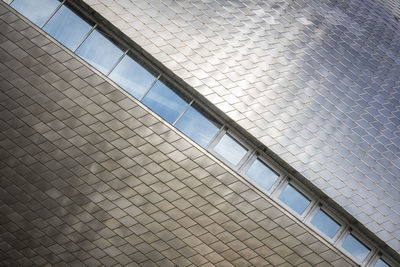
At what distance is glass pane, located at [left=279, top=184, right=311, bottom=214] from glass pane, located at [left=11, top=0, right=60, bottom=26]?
786 cm

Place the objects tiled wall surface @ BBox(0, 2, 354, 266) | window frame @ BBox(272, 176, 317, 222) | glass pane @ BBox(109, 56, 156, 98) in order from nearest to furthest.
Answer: tiled wall surface @ BBox(0, 2, 354, 266)
window frame @ BBox(272, 176, 317, 222)
glass pane @ BBox(109, 56, 156, 98)

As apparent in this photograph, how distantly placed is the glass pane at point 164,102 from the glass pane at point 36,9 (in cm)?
344

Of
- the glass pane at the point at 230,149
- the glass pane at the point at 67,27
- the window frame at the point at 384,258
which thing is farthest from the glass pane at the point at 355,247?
the glass pane at the point at 67,27

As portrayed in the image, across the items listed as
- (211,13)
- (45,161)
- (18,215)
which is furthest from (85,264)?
(211,13)

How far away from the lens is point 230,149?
8.65 m

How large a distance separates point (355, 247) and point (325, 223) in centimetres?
102

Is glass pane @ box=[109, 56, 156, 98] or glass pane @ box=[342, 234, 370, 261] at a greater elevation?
glass pane @ box=[109, 56, 156, 98]

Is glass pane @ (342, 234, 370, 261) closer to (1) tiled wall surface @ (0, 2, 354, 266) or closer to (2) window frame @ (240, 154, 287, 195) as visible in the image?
(1) tiled wall surface @ (0, 2, 354, 266)

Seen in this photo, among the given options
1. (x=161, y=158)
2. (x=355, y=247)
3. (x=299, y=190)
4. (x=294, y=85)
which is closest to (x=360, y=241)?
(x=355, y=247)

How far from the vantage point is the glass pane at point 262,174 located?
854 cm

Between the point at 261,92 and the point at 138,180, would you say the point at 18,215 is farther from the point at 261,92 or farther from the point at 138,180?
the point at 261,92

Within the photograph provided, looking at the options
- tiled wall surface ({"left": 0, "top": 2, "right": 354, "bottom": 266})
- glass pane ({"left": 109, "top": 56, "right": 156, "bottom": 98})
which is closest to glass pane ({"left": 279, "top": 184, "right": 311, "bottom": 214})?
tiled wall surface ({"left": 0, "top": 2, "right": 354, "bottom": 266})

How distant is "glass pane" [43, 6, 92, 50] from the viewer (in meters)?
8.55

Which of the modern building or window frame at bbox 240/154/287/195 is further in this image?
window frame at bbox 240/154/287/195
